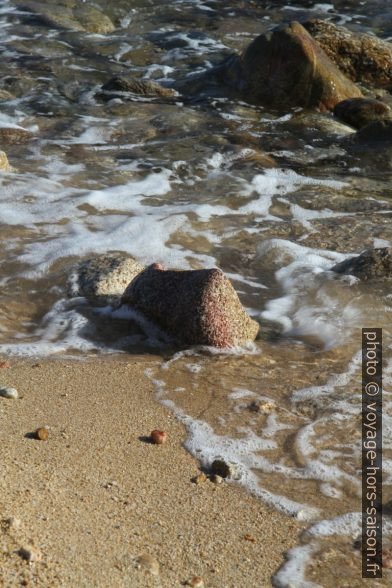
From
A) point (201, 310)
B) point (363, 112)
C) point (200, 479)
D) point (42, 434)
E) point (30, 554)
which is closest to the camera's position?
point (30, 554)

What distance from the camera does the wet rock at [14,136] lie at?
8.80 m

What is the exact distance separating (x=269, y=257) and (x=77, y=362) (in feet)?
7.84

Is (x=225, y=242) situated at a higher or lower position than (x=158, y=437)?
lower

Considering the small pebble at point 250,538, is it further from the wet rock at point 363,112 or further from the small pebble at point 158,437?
the wet rock at point 363,112

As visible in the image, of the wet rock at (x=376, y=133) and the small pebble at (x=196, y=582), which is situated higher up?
the small pebble at (x=196, y=582)

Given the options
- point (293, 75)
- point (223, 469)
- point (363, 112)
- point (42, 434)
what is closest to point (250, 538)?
point (223, 469)

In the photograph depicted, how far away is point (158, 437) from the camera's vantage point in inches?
135

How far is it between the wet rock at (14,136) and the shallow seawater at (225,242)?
0.45ft

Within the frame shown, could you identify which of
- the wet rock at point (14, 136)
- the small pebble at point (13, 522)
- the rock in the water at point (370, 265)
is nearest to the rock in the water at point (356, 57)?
the wet rock at point (14, 136)

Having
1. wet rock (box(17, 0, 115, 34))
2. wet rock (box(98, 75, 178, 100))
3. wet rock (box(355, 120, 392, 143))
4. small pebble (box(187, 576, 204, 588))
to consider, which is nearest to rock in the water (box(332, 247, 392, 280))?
small pebble (box(187, 576, 204, 588))

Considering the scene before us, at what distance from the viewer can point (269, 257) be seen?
6152mm

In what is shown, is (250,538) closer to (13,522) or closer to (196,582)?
(196,582)

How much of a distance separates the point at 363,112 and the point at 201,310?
21.6 feet

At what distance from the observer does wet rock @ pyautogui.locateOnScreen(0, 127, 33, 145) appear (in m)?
8.80
